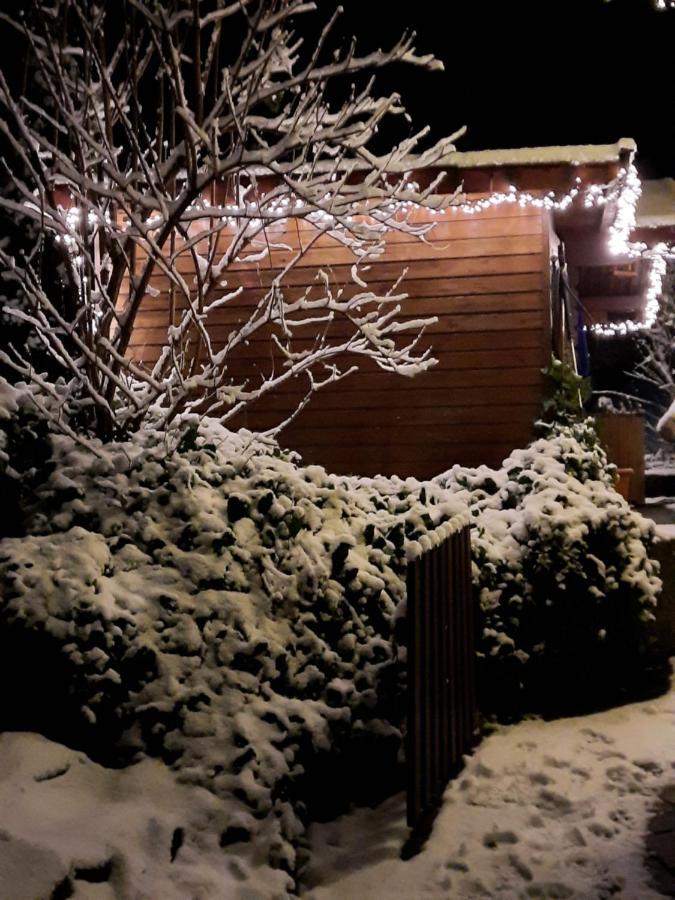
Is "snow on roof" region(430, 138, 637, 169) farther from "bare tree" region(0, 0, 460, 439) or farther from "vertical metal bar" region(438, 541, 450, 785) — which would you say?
"vertical metal bar" region(438, 541, 450, 785)

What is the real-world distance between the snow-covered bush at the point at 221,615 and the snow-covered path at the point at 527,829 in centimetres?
32

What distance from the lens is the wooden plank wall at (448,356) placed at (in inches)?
327

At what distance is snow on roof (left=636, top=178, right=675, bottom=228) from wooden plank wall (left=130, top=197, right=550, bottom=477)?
138 inches

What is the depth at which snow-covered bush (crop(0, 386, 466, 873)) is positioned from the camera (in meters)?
3.73

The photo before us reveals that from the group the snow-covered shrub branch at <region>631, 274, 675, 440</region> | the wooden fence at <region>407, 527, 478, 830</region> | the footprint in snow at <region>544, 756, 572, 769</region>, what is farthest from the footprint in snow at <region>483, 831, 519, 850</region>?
the snow-covered shrub branch at <region>631, 274, 675, 440</region>

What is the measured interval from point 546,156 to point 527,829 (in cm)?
600

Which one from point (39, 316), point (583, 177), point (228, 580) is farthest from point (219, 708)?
point (583, 177)

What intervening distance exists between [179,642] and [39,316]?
251cm

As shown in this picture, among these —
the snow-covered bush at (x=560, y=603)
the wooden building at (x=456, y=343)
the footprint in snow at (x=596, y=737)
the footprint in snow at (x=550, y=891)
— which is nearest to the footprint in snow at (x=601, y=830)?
the footprint in snow at (x=550, y=891)

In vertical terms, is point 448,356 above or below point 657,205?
below

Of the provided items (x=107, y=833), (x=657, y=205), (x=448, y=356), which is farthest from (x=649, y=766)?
(x=657, y=205)

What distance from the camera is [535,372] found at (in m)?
8.27

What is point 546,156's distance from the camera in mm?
7320

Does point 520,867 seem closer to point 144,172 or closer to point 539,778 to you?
point 539,778
